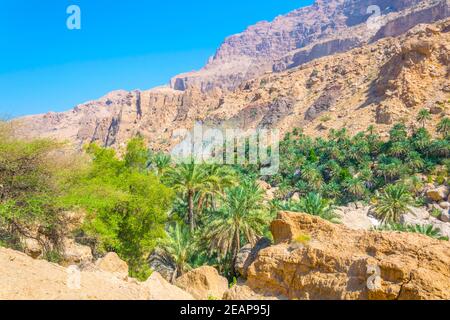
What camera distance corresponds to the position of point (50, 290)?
699cm

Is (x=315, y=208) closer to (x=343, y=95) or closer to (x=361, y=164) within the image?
(x=361, y=164)

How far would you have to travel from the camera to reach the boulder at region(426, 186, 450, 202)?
45.8m

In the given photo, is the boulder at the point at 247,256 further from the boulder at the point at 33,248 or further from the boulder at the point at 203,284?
the boulder at the point at 33,248

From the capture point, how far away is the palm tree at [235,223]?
20117 millimetres

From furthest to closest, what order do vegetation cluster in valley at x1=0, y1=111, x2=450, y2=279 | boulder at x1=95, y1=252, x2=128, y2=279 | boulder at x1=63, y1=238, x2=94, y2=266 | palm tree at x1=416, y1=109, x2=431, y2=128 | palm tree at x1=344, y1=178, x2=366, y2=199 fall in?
palm tree at x1=416, y1=109, x2=431, y2=128, palm tree at x1=344, y1=178, x2=366, y2=199, boulder at x1=63, y1=238, x2=94, y2=266, vegetation cluster in valley at x1=0, y1=111, x2=450, y2=279, boulder at x1=95, y1=252, x2=128, y2=279

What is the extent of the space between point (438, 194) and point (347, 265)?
43305 mm

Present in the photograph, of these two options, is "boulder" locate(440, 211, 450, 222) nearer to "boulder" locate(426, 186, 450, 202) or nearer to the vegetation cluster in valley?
"boulder" locate(426, 186, 450, 202)

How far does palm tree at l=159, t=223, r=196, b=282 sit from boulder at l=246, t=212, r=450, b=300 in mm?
9710

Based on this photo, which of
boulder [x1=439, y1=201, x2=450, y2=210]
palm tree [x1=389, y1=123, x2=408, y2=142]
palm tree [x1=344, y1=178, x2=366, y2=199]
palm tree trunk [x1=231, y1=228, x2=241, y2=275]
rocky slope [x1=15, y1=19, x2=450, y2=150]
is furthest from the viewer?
rocky slope [x1=15, y1=19, x2=450, y2=150]

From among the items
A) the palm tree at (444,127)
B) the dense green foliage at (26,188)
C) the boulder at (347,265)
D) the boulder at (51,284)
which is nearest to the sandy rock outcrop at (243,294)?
the boulder at (347,265)

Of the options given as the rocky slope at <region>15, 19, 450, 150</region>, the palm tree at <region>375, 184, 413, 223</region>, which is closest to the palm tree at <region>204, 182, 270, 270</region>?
the palm tree at <region>375, 184, 413, 223</region>

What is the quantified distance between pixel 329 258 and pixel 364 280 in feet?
3.62
